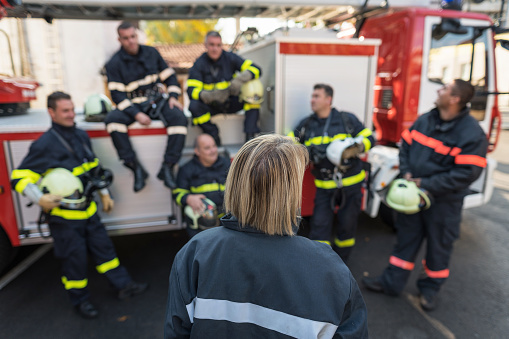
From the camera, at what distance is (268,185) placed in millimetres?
1137

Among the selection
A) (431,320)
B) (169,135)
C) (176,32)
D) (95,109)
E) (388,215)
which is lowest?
(431,320)

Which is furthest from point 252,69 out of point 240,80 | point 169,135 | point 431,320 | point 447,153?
point 431,320

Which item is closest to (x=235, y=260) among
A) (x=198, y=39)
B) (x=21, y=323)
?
(x=21, y=323)

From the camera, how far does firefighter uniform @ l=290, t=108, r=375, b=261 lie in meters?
3.48

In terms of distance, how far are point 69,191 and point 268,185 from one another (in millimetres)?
2221

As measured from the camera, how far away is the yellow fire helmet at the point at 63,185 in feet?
9.07

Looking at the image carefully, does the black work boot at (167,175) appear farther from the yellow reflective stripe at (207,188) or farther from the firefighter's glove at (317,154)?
the firefighter's glove at (317,154)

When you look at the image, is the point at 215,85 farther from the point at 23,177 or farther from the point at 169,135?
the point at 23,177

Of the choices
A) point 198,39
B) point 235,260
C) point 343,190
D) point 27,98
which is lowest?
point 343,190

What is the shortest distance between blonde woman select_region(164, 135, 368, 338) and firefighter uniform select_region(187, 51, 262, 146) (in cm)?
262

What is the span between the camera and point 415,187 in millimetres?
3027

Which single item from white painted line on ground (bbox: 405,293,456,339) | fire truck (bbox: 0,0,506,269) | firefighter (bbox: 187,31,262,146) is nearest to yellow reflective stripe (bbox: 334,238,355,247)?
fire truck (bbox: 0,0,506,269)

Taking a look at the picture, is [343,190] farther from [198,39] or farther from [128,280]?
[198,39]

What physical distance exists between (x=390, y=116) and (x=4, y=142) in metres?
4.08
